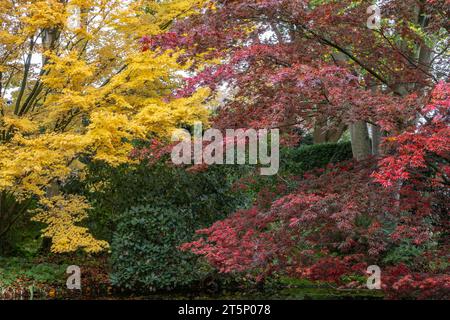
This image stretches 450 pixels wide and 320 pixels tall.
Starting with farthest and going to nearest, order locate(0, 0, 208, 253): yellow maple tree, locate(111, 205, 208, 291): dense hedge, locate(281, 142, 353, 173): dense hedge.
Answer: locate(281, 142, 353, 173): dense hedge → locate(111, 205, 208, 291): dense hedge → locate(0, 0, 208, 253): yellow maple tree

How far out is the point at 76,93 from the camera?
678 cm

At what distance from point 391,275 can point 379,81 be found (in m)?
2.52

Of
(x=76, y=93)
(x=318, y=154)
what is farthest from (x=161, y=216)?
(x=318, y=154)

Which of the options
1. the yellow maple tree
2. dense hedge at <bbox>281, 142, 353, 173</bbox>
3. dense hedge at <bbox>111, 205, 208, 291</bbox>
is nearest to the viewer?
the yellow maple tree

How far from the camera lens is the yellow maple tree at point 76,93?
6.70m

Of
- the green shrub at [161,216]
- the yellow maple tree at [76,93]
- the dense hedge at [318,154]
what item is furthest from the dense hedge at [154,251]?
the dense hedge at [318,154]

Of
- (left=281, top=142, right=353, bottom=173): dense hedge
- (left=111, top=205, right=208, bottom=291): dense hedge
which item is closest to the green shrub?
(left=111, top=205, right=208, bottom=291): dense hedge

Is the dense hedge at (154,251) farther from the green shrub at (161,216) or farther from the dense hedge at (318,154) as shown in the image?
the dense hedge at (318,154)

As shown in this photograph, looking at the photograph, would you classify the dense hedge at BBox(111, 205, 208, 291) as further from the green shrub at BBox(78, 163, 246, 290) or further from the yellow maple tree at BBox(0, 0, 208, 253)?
the yellow maple tree at BBox(0, 0, 208, 253)

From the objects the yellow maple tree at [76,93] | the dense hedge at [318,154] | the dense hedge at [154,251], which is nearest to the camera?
the yellow maple tree at [76,93]

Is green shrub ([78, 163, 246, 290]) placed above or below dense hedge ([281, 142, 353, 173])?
below

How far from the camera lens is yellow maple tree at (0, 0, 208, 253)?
6703 mm

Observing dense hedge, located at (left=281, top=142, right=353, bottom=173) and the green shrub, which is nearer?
the green shrub
